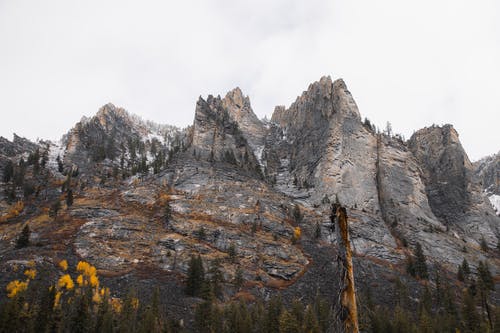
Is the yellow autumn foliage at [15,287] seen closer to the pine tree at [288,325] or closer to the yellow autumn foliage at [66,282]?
the yellow autumn foliage at [66,282]

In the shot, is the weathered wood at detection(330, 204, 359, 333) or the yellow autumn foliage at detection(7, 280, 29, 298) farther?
the yellow autumn foliage at detection(7, 280, 29, 298)

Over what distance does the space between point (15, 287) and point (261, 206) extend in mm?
65375

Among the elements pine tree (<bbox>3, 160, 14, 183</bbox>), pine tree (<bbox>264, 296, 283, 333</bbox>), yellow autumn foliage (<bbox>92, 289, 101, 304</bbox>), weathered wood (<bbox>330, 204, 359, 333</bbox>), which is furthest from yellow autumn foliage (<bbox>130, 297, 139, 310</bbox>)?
pine tree (<bbox>3, 160, 14, 183</bbox>)

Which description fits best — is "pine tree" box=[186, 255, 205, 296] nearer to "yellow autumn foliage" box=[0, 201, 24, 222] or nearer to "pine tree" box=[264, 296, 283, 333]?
"pine tree" box=[264, 296, 283, 333]

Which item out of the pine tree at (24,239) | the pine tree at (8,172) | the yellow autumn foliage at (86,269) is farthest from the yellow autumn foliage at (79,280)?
the pine tree at (8,172)

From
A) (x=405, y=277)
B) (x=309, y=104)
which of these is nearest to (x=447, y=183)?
(x=309, y=104)

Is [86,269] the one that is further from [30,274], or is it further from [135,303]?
[135,303]

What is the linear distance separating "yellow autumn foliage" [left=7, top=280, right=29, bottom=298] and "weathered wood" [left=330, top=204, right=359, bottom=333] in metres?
68.4

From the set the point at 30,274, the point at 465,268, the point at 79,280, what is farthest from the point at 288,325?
the point at 465,268

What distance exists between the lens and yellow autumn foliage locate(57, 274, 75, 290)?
6900cm

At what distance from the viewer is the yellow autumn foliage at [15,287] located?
62778 mm

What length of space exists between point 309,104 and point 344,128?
38.5 m

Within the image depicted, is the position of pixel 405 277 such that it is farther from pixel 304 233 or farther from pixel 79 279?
pixel 79 279

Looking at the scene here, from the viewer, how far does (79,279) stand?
7094 cm
